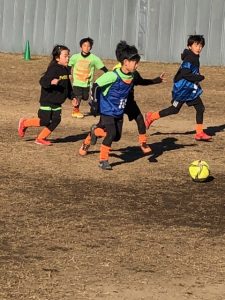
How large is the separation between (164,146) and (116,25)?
45.2ft

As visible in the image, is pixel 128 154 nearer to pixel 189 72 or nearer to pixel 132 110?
pixel 132 110

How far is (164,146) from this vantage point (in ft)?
45.0

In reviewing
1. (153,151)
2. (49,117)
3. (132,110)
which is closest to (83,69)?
(49,117)

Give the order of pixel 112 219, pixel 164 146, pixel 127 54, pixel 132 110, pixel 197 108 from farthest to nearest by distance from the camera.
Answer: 1. pixel 197 108
2. pixel 164 146
3. pixel 132 110
4. pixel 127 54
5. pixel 112 219

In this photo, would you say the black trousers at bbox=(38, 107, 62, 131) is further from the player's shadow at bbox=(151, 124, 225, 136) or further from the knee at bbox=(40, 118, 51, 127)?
the player's shadow at bbox=(151, 124, 225, 136)

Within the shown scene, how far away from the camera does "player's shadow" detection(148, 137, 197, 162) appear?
13006mm

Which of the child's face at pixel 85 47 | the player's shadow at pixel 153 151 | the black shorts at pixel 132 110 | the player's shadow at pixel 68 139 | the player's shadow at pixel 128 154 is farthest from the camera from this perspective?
the child's face at pixel 85 47

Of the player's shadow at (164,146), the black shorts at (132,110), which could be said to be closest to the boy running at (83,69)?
the player's shadow at (164,146)

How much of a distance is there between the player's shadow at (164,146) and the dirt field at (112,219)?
0.02m

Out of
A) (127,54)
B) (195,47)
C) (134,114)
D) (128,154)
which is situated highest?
(195,47)

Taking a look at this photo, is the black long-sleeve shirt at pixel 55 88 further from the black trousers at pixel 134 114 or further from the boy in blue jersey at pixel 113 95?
the boy in blue jersey at pixel 113 95

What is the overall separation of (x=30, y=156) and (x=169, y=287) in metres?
5.67

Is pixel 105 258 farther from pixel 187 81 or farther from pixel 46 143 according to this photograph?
pixel 187 81

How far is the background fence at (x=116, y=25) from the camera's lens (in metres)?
26.2
